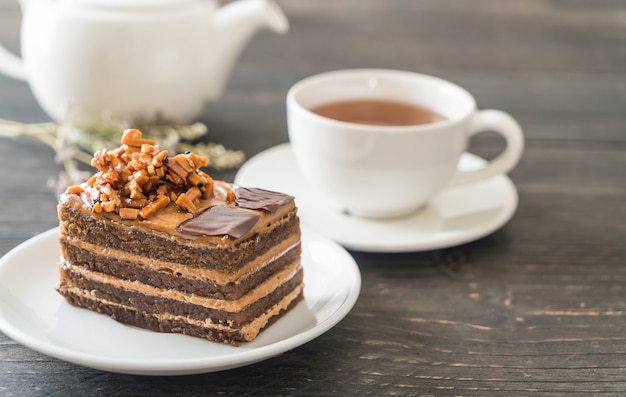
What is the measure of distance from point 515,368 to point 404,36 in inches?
114

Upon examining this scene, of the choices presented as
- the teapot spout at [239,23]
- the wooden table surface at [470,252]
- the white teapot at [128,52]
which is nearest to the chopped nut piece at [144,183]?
the wooden table surface at [470,252]

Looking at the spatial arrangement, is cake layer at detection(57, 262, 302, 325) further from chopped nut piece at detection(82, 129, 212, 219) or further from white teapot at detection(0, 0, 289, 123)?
white teapot at detection(0, 0, 289, 123)

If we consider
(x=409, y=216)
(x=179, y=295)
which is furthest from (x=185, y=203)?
(x=409, y=216)

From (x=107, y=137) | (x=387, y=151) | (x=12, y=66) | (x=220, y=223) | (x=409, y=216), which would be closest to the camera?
(x=220, y=223)

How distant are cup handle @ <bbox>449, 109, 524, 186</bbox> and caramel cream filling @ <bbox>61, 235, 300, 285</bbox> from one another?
31.0 inches

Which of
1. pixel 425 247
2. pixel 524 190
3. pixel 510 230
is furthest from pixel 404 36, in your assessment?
pixel 425 247

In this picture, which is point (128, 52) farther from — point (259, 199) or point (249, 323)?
point (249, 323)

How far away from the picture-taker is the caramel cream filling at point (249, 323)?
1651mm

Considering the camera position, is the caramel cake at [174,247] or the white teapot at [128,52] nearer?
the caramel cake at [174,247]

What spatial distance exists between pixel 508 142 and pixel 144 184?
1192 mm

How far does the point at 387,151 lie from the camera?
2148 millimetres

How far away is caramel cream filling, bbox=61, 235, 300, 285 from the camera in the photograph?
161 centimetres

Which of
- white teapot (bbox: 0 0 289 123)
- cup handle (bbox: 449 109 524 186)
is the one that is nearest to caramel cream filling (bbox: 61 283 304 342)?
cup handle (bbox: 449 109 524 186)

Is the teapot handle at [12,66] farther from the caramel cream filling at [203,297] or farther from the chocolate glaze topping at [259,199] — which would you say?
the chocolate glaze topping at [259,199]
